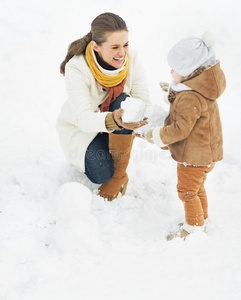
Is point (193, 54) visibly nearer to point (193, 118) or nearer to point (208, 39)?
point (208, 39)

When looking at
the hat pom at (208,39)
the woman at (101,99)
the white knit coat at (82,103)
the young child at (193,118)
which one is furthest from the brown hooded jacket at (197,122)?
the white knit coat at (82,103)

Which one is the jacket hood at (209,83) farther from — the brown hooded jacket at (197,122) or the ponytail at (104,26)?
the ponytail at (104,26)

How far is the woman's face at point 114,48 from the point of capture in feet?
6.73

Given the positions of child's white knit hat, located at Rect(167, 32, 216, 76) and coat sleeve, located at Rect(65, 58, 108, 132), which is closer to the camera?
child's white knit hat, located at Rect(167, 32, 216, 76)

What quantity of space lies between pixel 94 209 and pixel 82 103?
0.74 metres

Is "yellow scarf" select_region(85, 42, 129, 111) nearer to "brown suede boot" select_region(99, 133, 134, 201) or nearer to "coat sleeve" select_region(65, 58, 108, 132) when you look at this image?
"coat sleeve" select_region(65, 58, 108, 132)

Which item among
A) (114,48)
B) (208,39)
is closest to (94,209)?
(114,48)

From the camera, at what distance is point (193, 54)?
1647 millimetres

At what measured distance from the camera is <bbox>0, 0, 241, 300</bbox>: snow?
1.73m

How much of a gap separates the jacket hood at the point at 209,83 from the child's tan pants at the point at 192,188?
440mm

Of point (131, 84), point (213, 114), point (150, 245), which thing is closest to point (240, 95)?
point (131, 84)

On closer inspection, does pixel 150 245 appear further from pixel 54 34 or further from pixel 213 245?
pixel 54 34

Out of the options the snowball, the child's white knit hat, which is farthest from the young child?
the snowball

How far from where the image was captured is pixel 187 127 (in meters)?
1.74
